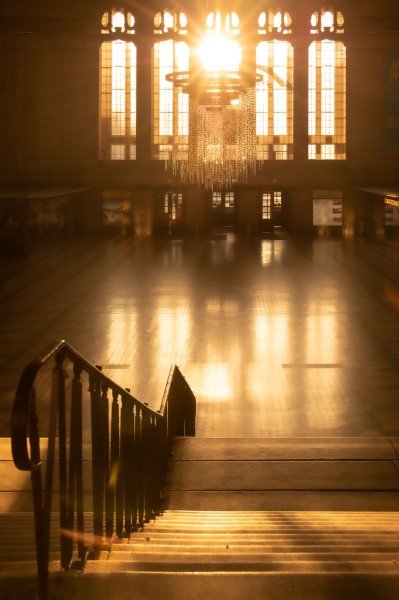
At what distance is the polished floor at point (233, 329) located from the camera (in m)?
9.40

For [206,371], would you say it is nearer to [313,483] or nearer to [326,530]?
[313,483]

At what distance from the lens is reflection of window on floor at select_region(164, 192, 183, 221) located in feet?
104

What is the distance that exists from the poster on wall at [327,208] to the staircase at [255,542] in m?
25.7

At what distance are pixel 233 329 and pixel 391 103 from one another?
1951 cm

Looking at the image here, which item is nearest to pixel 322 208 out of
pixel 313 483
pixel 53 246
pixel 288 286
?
pixel 53 246

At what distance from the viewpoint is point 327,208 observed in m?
31.5

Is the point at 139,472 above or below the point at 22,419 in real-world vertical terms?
below

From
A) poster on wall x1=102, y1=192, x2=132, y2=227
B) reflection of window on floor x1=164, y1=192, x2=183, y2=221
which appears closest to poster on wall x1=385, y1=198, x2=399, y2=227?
reflection of window on floor x1=164, y1=192, x2=183, y2=221

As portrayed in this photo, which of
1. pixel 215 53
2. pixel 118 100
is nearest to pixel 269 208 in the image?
pixel 118 100

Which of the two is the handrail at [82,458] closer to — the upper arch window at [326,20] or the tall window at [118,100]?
the tall window at [118,100]

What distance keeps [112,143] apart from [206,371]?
22084 mm

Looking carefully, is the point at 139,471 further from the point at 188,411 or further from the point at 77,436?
the point at 188,411

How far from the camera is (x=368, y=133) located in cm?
3138

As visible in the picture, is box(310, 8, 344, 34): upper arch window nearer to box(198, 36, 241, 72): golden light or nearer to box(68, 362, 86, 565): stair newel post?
box(198, 36, 241, 72): golden light
